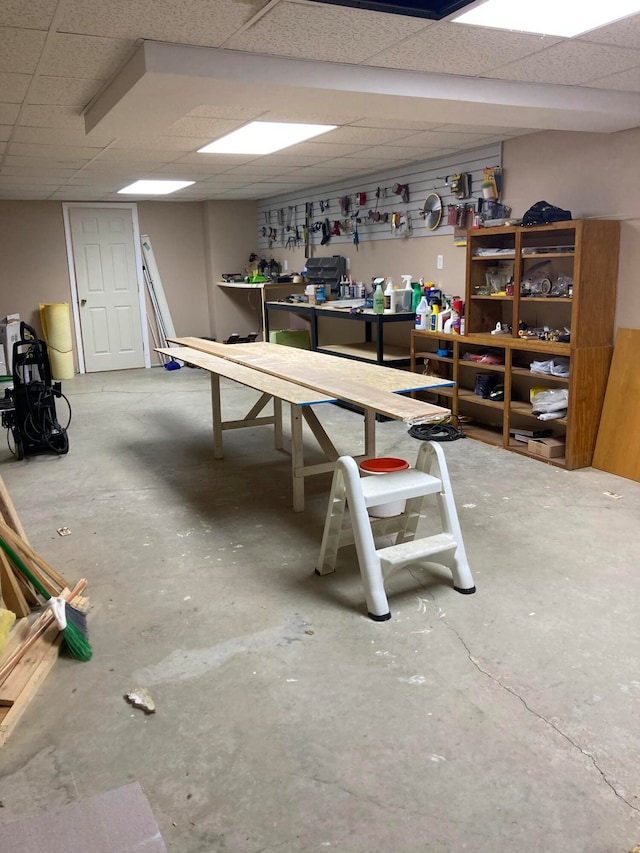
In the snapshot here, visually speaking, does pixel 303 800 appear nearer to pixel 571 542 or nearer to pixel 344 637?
pixel 344 637

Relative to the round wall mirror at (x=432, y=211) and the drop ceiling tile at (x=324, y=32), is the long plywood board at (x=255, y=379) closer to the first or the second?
the drop ceiling tile at (x=324, y=32)

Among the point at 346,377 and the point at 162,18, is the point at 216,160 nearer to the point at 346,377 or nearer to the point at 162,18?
the point at 346,377

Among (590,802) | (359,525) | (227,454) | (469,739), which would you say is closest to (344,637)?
(359,525)

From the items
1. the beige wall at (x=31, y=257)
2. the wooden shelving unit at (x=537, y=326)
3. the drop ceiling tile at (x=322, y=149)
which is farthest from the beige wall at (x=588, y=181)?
the beige wall at (x=31, y=257)

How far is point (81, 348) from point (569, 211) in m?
6.93

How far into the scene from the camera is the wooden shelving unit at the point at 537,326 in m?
4.47

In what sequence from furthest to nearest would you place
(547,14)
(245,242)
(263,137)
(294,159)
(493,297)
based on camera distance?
(245,242) < (294,159) < (493,297) < (263,137) < (547,14)

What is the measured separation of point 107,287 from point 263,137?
522cm

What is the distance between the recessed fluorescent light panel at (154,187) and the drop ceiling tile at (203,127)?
283cm

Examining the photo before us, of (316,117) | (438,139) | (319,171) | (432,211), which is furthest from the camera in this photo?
(319,171)

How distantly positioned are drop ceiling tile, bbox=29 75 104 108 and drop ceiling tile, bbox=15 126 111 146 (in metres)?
0.77

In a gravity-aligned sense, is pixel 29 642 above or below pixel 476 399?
below

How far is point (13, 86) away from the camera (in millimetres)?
3350

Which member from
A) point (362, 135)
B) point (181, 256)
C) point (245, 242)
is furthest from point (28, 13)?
point (245, 242)
